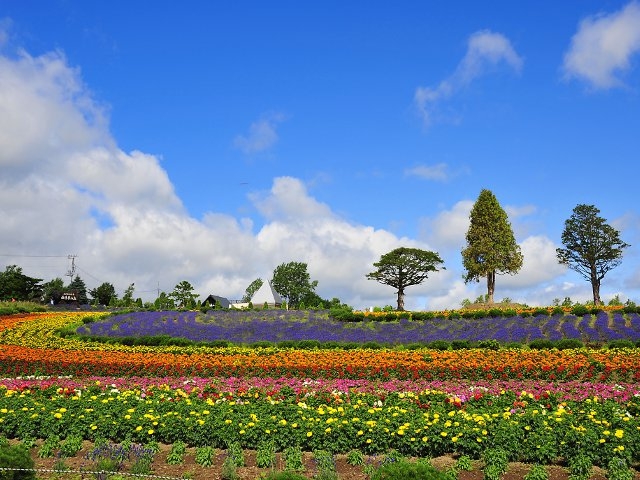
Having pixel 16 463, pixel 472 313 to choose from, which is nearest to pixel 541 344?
pixel 472 313

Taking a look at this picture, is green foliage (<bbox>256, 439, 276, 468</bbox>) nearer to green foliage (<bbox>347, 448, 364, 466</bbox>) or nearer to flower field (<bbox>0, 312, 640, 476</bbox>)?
flower field (<bbox>0, 312, 640, 476</bbox>)

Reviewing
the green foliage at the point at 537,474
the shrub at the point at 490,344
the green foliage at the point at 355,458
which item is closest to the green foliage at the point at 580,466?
the green foliage at the point at 537,474

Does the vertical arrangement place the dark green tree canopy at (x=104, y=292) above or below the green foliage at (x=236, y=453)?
above

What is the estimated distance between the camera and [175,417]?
30.9 ft

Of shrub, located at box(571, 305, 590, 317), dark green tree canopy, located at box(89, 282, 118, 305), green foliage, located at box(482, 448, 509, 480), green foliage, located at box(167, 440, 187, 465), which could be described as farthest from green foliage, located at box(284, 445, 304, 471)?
dark green tree canopy, located at box(89, 282, 118, 305)

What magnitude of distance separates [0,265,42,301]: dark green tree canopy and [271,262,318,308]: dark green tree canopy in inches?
1621

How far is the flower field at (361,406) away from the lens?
846 cm

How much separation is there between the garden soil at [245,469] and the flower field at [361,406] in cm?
21

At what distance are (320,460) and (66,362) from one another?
42.9 feet

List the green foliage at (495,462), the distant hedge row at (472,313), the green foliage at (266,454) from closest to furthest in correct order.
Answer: the green foliage at (495,462)
the green foliage at (266,454)
the distant hedge row at (472,313)

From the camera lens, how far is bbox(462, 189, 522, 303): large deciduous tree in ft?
164

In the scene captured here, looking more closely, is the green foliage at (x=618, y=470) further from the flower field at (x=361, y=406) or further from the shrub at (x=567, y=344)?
the shrub at (x=567, y=344)

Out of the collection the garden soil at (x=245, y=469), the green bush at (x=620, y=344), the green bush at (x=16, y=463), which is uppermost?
the green bush at (x=620, y=344)

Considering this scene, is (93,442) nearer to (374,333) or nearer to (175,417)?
(175,417)
